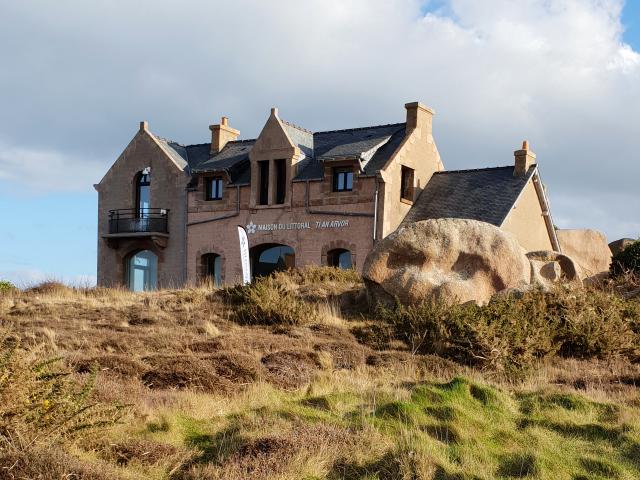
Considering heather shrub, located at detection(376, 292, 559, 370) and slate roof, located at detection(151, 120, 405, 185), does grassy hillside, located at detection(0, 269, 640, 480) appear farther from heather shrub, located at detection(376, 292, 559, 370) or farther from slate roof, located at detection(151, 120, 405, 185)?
slate roof, located at detection(151, 120, 405, 185)

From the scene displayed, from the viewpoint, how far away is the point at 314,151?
3650 cm

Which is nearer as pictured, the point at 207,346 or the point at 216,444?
the point at 216,444

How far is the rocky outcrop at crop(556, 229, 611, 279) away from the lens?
34938mm

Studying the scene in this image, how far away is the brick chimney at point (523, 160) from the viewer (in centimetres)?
3325

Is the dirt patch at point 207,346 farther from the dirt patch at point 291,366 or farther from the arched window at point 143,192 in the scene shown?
the arched window at point 143,192

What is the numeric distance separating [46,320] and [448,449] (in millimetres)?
10749

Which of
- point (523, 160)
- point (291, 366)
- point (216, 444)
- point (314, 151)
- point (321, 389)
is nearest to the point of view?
point (216, 444)

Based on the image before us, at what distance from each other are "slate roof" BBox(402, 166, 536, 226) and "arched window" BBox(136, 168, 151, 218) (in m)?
11.9

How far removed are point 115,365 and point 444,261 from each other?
8.57m

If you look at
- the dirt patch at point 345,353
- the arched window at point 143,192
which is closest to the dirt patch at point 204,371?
the dirt patch at point 345,353

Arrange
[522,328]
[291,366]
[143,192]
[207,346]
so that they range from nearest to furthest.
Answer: [291,366], [207,346], [522,328], [143,192]

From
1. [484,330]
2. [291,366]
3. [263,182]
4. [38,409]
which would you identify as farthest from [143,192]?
[38,409]

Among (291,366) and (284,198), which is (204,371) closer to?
(291,366)

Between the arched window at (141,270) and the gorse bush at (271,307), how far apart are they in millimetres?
19031
